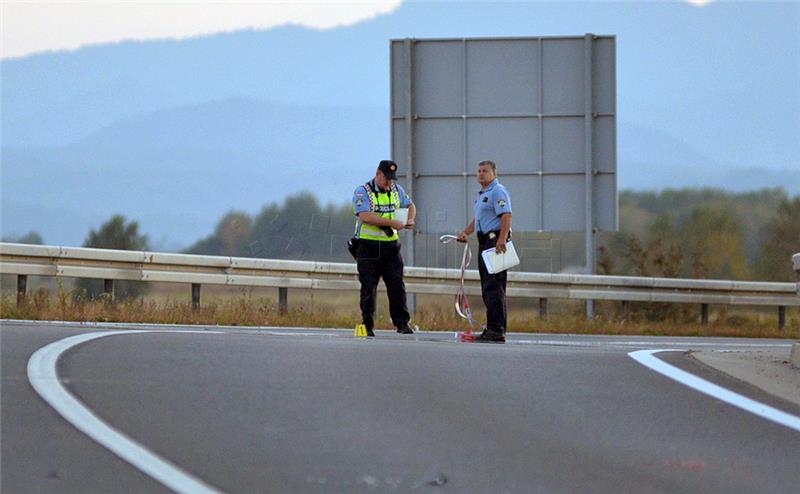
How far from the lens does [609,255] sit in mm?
27672

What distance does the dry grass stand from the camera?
18.5 m

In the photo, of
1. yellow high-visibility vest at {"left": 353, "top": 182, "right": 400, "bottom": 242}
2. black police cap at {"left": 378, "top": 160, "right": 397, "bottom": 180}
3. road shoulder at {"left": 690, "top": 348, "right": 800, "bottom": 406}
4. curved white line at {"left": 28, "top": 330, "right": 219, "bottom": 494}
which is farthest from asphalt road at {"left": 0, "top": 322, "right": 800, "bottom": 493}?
yellow high-visibility vest at {"left": 353, "top": 182, "right": 400, "bottom": 242}

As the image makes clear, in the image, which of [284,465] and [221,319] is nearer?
[284,465]

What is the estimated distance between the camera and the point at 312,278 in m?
21.4

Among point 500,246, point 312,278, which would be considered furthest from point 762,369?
point 312,278

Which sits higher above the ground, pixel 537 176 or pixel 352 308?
pixel 537 176

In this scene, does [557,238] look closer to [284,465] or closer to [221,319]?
[221,319]

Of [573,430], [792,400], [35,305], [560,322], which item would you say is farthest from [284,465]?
[560,322]

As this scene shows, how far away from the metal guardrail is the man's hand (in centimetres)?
562

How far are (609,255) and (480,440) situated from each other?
67.7 feet

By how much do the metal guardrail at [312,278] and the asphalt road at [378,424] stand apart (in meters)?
9.03

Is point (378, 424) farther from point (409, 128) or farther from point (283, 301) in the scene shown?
point (409, 128)

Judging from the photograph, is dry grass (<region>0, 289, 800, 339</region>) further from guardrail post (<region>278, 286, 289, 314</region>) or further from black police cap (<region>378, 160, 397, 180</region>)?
black police cap (<region>378, 160, 397, 180</region>)

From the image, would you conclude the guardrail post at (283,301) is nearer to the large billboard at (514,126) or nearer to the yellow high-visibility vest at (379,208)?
the large billboard at (514,126)
